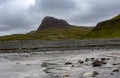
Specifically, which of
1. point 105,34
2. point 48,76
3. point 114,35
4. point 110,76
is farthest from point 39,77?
point 105,34

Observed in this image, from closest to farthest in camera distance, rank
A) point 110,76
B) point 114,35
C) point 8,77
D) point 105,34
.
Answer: point 110,76 < point 8,77 < point 114,35 < point 105,34

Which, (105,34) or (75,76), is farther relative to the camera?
(105,34)

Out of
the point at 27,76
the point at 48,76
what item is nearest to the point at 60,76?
the point at 48,76

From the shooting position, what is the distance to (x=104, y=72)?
32.8 m

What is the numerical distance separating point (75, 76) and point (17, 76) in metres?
5.44

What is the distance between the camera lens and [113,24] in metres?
198

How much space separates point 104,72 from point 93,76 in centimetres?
323

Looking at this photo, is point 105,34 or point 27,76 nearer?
point 27,76

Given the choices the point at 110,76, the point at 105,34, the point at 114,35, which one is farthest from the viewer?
the point at 105,34

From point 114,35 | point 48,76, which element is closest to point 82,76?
point 48,76

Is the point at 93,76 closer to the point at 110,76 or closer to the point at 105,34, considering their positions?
the point at 110,76

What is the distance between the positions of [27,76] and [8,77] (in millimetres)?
1660

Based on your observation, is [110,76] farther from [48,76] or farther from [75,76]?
[48,76]

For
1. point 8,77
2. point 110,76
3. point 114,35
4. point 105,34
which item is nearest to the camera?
point 110,76
